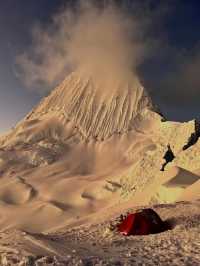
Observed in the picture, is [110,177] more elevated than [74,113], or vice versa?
[74,113]

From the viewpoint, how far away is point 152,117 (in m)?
81.7

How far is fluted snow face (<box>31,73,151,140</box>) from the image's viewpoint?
3273 inches

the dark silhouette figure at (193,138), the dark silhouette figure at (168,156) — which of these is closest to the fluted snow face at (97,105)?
the dark silhouette figure at (193,138)

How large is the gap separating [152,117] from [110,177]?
2289 centimetres

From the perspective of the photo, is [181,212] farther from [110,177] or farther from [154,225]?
[110,177]

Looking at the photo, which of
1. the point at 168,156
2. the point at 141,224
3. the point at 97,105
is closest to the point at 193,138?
the point at 168,156

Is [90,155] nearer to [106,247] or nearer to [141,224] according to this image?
[141,224]

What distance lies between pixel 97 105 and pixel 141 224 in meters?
71.5

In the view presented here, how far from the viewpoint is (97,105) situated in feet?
292

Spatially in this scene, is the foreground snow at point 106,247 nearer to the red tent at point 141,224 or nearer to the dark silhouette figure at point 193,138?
the red tent at point 141,224

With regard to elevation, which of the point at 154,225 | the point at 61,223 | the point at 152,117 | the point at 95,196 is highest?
the point at 152,117

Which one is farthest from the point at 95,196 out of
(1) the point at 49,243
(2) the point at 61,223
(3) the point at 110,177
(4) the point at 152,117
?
(1) the point at 49,243

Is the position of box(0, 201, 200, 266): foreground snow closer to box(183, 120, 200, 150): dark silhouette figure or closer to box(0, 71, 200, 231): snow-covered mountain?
box(0, 71, 200, 231): snow-covered mountain

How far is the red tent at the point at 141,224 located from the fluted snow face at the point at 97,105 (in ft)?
203
